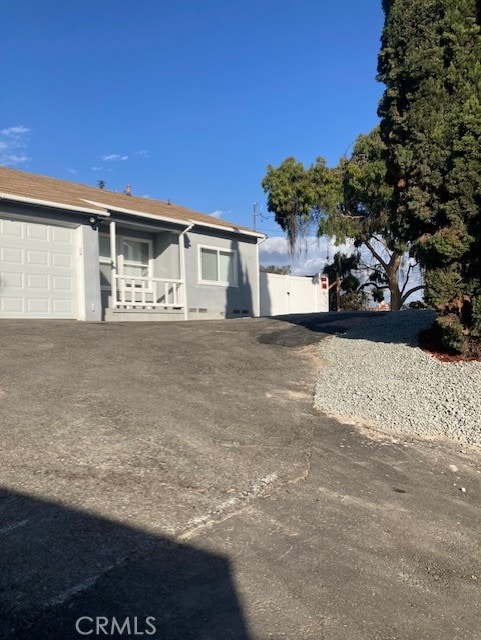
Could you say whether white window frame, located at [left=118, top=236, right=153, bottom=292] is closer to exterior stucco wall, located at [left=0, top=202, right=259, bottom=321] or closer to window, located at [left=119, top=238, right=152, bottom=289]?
window, located at [left=119, top=238, right=152, bottom=289]

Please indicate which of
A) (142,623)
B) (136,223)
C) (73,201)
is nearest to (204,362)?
(142,623)

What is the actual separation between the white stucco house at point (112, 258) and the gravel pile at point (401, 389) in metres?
7.41

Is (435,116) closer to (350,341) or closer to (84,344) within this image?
(350,341)

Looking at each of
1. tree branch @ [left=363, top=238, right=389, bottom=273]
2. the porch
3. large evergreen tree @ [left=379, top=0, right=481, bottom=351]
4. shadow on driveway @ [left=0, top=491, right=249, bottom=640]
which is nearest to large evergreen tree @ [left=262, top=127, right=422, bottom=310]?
tree branch @ [left=363, top=238, right=389, bottom=273]

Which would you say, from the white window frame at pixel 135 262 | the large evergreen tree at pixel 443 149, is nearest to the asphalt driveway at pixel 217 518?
the large evergreen tree at pixel 443 149

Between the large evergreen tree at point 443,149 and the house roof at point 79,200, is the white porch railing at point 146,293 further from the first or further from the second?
the large evergreen tree at point 443,149

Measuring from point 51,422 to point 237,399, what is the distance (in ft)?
7.56

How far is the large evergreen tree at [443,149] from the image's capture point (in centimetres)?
846

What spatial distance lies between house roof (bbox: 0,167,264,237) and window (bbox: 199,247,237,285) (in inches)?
31.8

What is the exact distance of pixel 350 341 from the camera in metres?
10.6

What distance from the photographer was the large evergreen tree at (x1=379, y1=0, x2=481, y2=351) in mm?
8461

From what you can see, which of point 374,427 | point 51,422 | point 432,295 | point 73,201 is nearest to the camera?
point 51,422
